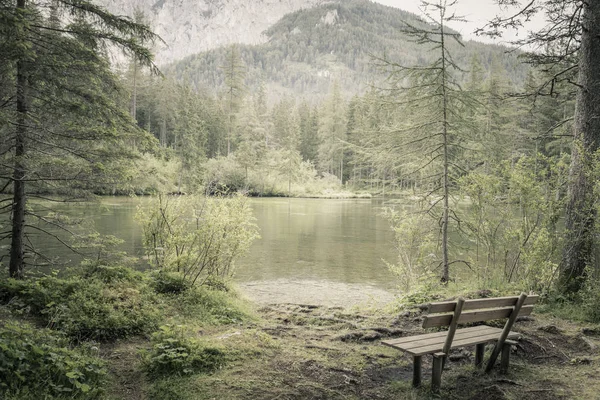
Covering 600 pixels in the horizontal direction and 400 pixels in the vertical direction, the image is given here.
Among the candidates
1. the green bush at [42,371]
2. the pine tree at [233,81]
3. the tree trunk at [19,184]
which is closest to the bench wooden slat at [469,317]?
the green bush at [42,371]

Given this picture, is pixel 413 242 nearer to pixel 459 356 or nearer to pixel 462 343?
pixel 459 356

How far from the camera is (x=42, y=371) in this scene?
329 cm

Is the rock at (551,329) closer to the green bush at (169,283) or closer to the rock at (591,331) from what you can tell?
the rock at (591,331)

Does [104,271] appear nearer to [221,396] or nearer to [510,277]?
[221,396]

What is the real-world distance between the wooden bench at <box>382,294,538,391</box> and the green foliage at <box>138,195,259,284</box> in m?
4.97

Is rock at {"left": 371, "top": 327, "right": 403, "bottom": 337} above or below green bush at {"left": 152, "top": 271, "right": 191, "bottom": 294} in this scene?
below

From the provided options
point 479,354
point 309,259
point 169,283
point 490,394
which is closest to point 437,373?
point 490,394

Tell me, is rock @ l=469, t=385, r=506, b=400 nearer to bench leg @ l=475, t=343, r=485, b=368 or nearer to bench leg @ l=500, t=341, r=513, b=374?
bench leg @ l=500, t=341, r=513, b=374

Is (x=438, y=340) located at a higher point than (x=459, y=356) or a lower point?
higher

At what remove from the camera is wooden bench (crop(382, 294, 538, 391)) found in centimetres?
386

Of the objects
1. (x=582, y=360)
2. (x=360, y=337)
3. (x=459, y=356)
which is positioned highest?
(x=582, y=360)

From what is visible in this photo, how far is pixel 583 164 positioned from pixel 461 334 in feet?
13.8

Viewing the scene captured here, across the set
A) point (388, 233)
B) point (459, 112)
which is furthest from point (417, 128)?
point (388, 233)

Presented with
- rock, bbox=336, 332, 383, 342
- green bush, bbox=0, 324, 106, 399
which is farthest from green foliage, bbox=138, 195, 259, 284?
green bush, bbox=0, 324, 106, 399
